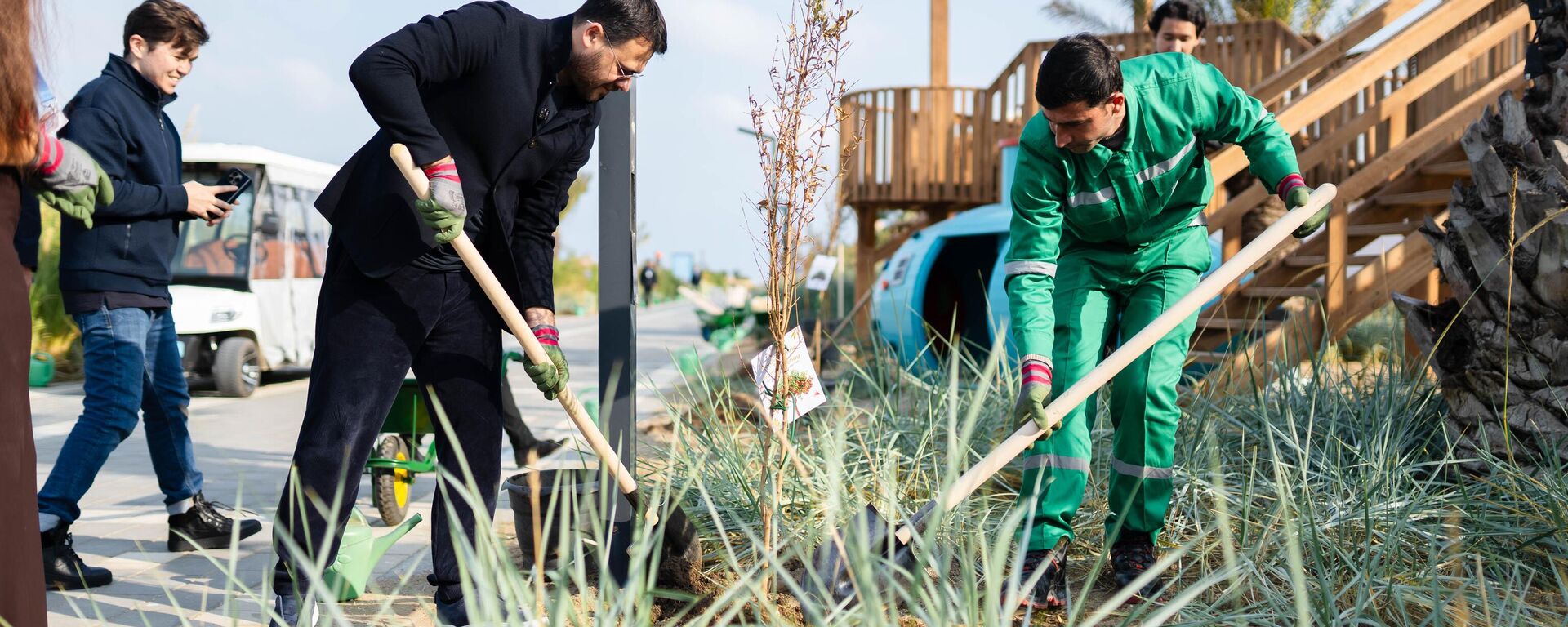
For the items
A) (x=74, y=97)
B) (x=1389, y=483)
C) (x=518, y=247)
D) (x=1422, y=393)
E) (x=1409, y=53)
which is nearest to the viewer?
(x=518, y=247)

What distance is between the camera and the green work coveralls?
2885mm

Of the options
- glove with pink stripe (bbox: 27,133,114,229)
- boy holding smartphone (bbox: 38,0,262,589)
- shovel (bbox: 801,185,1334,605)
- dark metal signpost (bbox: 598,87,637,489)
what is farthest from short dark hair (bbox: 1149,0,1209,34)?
glove with pink stripe (bbox: 27,133,114,229)

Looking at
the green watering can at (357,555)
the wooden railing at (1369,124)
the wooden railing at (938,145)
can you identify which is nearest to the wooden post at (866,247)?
the wooden railing at (938,145)

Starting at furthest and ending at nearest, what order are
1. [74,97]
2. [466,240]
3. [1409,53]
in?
[1409,53] → [74,97] → [466,240]

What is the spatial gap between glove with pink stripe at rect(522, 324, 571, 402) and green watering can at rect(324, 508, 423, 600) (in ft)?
1.91

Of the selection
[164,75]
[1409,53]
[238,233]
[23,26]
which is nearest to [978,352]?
[1409,53]

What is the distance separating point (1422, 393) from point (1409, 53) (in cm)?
260

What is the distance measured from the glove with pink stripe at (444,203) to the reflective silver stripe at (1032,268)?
53.3 inches

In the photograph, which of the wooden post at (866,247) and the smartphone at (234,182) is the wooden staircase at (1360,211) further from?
the wooden post at (866,247)

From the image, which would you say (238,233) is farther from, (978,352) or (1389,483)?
(1389,483)

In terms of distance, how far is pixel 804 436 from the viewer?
185 inches

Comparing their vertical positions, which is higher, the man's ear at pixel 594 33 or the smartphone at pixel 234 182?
the man's ear at pixel 594 33

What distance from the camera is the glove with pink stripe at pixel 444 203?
2.36 meters

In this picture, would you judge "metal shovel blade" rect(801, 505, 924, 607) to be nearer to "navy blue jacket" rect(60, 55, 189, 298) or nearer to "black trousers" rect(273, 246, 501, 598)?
"black trousers" rect(273, 246, 501, 598)
